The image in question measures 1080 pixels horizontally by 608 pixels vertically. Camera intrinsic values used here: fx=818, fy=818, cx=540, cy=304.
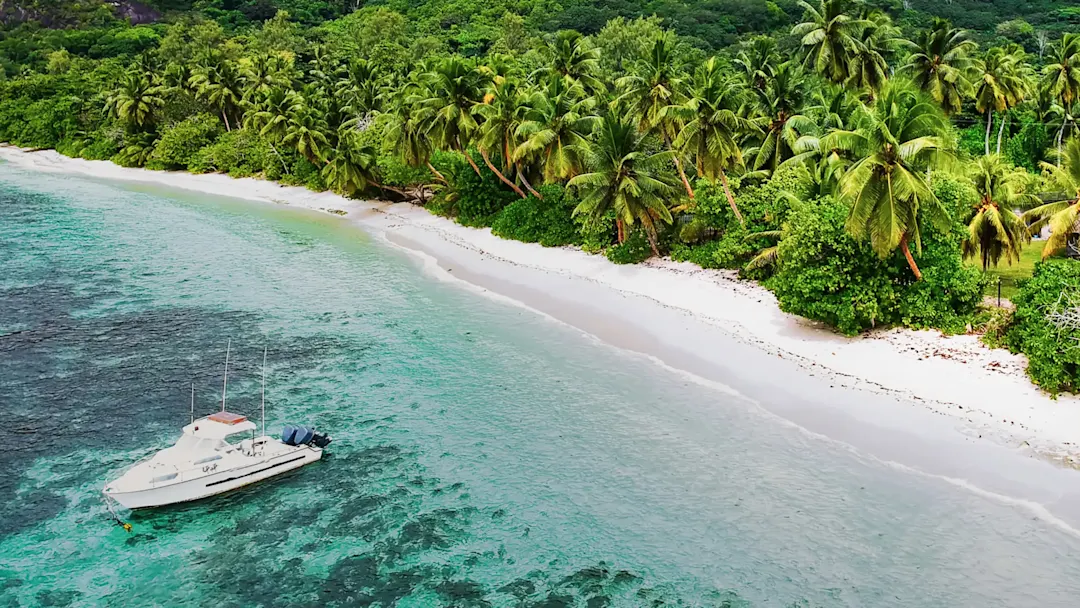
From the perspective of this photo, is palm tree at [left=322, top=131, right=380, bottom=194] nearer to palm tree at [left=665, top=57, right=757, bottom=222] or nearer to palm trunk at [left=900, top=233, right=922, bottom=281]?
palm tree at [left=665, top=57, right=757, bottom=222]

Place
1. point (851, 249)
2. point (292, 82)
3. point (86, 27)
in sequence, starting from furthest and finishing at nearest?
point (86, 27) < point (292, 82) < point (851, 249)

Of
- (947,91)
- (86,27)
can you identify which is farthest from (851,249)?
(86,27)

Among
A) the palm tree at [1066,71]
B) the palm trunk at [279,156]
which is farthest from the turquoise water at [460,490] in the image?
the palm tree at [1066,71]

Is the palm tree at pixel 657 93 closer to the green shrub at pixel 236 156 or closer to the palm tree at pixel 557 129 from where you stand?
the palm tree at pixel 557 129

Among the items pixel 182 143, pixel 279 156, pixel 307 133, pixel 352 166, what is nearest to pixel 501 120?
pixel 352 166

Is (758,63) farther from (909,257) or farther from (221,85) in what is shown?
(221,85)

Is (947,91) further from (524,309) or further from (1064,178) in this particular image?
(524,309)

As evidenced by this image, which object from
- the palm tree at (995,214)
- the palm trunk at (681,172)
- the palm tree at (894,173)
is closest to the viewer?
the palm tree at (894,173)
